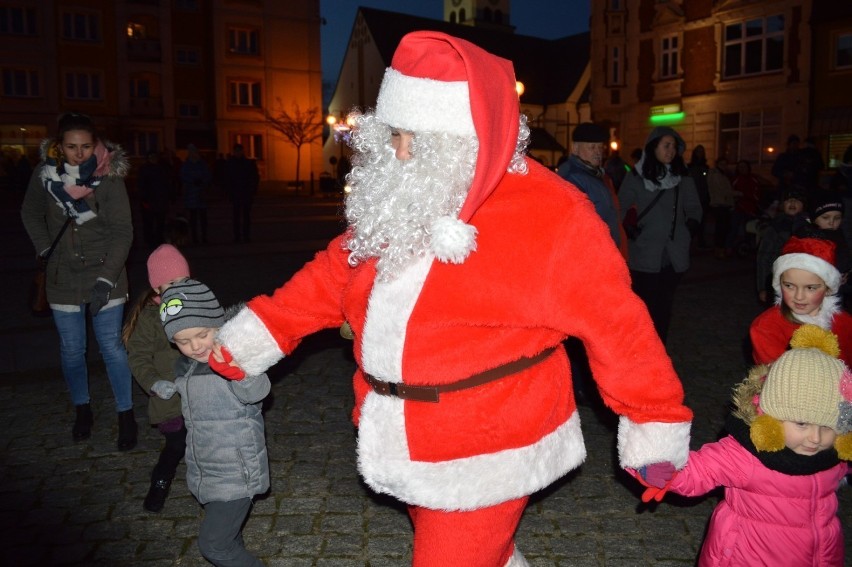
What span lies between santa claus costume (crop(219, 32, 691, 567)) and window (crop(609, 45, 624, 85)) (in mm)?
35662

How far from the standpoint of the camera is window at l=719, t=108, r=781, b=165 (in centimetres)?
2908

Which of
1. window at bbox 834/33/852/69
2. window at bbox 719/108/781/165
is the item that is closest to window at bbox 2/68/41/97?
window at bbox 719/108/781/165

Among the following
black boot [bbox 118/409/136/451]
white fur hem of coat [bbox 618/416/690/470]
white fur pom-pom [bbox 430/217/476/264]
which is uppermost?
white fur pom-pom [bbox 430/217/476/264]

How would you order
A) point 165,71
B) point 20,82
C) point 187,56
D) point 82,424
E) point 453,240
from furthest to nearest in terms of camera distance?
point 187,56 → point 165,71 → point 20,82 → point 82,424 → point 453,240

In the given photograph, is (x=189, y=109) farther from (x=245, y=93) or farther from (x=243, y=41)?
(x=243, y=41)

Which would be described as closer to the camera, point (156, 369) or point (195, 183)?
point (156, 369)

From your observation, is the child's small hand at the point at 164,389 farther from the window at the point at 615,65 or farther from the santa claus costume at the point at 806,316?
the window at the point at 615,65

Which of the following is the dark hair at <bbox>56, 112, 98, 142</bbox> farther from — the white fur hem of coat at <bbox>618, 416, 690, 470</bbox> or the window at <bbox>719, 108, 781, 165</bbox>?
the window at <bbox>719, 108, 781, 165</bbox>

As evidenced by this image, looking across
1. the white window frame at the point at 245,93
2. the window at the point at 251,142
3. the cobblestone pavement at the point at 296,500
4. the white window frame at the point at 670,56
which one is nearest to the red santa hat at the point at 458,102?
the cobblestone pavement at the point at 296,500

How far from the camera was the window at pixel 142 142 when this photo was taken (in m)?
44.3

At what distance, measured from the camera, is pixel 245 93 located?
46.4 metres

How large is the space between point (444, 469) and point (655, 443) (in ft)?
2.22

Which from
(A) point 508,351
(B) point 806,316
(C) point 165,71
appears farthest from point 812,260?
(C) point 165,71

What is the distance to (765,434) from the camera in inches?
107
